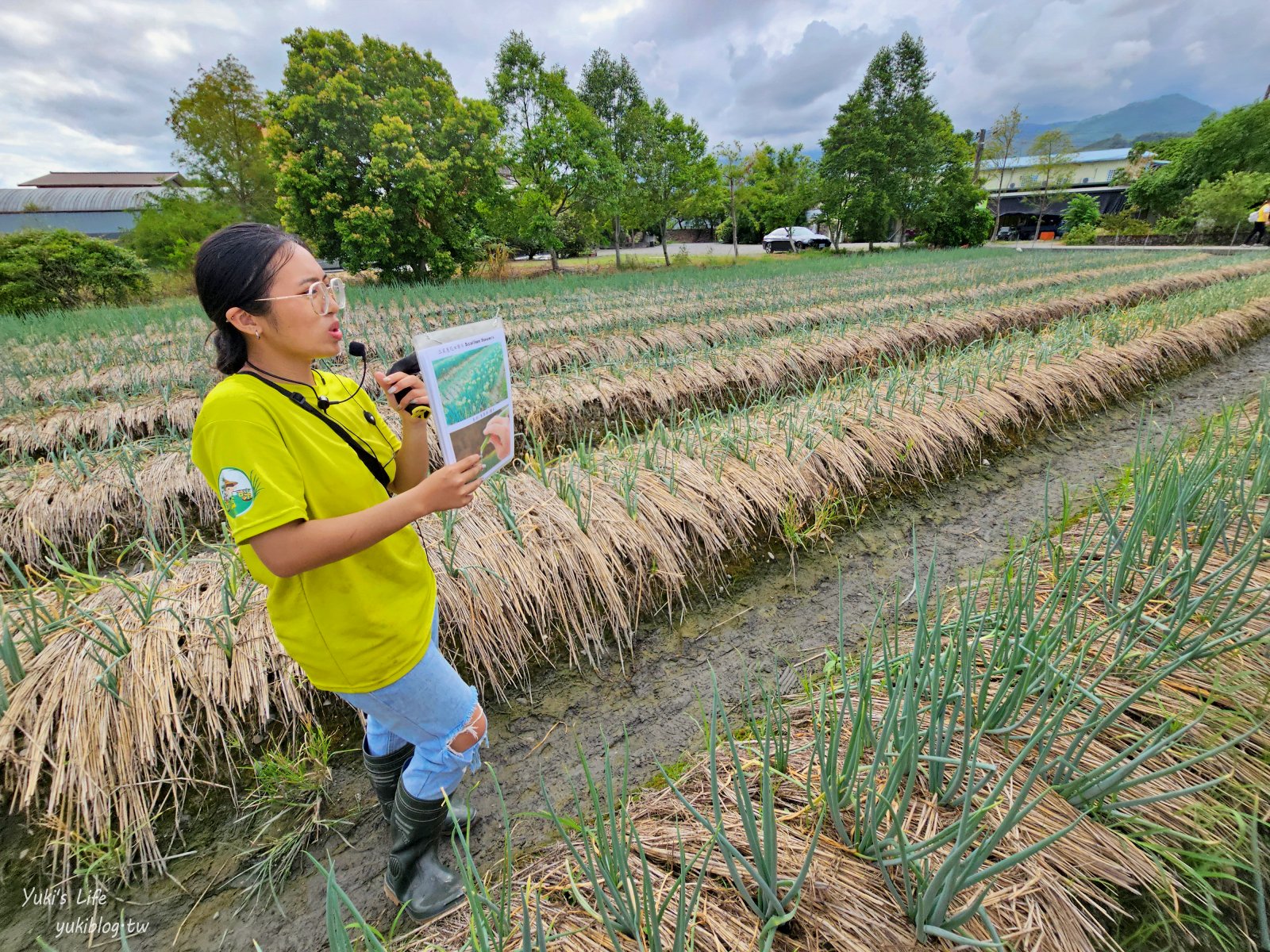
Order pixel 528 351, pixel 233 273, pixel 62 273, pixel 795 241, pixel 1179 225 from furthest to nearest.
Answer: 1. pixel 795 241
2. pixel 1179 225
3. pixel 62 273
4. pixel 528 351
5. pixel 233 273

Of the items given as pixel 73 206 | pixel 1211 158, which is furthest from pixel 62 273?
pixel 73 206

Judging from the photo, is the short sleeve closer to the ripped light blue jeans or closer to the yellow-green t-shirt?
the yellow-green t-shirt

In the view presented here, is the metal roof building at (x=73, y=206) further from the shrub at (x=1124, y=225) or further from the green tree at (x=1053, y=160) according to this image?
the shrub at (x=1124, y=225)

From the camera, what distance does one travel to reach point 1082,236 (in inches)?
974

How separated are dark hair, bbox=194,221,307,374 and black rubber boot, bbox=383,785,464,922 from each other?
1100 mm

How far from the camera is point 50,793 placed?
4.92ft

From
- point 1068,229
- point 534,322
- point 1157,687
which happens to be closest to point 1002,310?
point 534,322

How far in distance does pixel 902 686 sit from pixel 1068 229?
3815 centimetres

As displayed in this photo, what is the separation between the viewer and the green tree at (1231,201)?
19578 millimetres

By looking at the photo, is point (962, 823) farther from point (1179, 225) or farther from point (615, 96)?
point (1179, 225)

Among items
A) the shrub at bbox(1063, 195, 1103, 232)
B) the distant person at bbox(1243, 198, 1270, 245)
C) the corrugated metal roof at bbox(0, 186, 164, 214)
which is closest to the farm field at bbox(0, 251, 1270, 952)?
the distant person at bbox(1243, 198, 1270, 245)

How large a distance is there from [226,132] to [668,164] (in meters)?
15.2

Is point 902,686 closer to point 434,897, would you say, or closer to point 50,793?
point 434,897

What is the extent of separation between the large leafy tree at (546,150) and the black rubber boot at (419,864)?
1656 cm
